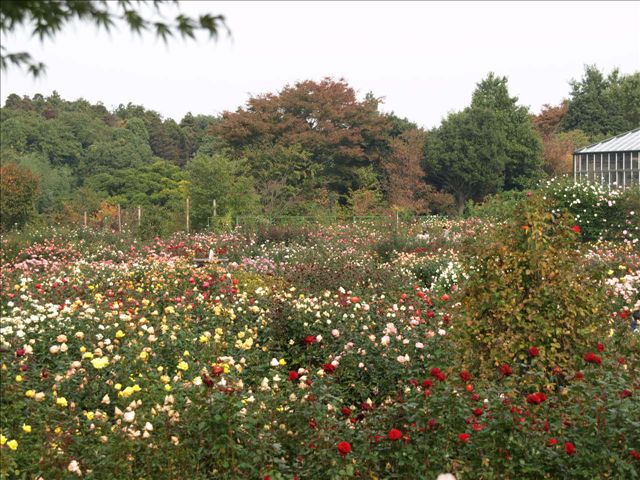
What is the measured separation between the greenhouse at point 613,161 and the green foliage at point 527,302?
2211cm

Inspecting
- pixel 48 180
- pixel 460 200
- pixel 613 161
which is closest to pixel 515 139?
pixel 460 200

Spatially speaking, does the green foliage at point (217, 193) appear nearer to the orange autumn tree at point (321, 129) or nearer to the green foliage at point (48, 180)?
the orange autumn tree at point (321, 129)

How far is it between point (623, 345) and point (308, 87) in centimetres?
3497

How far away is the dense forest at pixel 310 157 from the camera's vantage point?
34312 millimetres

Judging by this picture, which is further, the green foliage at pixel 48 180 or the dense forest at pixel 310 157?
the green foliage at pixel 48 180

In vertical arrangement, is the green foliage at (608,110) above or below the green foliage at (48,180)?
above

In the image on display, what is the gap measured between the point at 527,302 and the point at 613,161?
24.1 m

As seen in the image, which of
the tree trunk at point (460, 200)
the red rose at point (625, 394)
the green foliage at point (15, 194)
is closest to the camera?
the red rose at point (625, 394)

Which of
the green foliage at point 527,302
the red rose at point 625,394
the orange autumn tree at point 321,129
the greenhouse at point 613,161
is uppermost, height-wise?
the orange autumn tree at point 321,129

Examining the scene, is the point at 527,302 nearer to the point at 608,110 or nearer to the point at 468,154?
the point at 468,154

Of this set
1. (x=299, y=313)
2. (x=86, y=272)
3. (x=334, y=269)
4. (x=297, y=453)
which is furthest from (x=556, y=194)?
(x=297, y=453)

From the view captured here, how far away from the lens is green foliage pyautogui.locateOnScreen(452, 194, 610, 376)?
5.63 meters

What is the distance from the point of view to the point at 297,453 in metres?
4.33

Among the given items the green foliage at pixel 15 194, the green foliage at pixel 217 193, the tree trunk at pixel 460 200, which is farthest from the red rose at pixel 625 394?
the tree trunk at pixel 460 200
